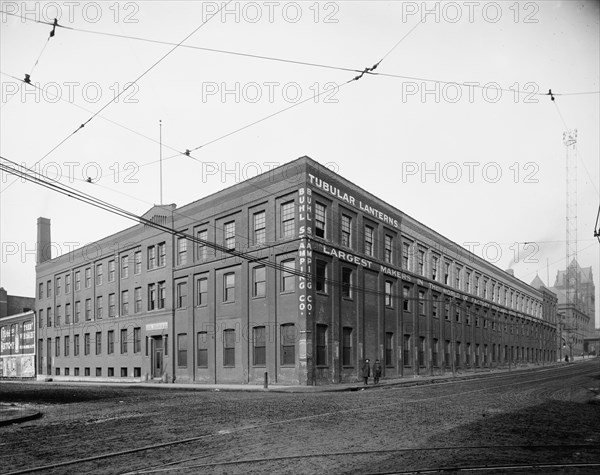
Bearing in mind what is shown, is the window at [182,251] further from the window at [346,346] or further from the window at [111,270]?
the window at [346,346]

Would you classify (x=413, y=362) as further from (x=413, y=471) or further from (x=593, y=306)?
(x=593, y=306)

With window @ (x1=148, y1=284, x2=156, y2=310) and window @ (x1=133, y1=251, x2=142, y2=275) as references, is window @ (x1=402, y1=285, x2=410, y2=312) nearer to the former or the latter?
window @ (x1=148, y1=284, x2=156, y2=310)

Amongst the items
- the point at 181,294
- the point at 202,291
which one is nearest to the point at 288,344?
the point at 202,291

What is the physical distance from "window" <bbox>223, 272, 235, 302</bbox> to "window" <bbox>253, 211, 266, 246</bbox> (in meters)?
2.97

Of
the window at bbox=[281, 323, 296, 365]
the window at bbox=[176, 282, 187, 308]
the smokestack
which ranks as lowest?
the window at bbox=[281, 323, 296, 365]

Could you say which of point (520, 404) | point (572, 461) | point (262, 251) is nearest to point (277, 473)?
point (572, 461)

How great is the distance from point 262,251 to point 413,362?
15724 millimetres

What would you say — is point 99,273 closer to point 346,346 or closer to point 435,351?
point 346,346

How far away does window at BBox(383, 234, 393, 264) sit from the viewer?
1596 inches

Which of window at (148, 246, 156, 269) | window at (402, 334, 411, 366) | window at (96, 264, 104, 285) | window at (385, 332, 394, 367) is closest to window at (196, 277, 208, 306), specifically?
window at (148, 246, 156, 269)

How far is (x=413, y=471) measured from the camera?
812 centimetres

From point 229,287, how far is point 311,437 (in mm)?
25438

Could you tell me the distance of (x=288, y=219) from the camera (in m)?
32.9

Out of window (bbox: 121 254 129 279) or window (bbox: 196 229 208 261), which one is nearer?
window (bbox: 196 229 208 261)
